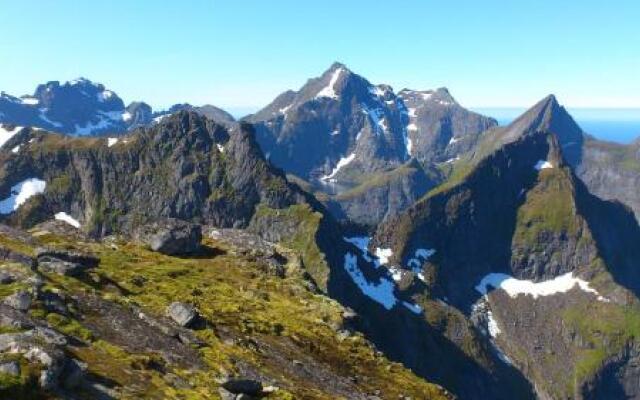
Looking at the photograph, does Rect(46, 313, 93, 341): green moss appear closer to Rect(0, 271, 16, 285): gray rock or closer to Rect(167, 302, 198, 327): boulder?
Rect(0, 271, 16, 285): gray rock

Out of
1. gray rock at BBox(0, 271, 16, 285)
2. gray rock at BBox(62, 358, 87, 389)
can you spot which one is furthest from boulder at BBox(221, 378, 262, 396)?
gray rock at BBox(0, 271, 16, 285)

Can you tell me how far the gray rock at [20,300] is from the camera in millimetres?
32094

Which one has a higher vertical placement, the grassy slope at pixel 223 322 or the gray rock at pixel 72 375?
the gray rock at pixel 72 375

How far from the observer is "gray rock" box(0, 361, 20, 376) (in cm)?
2300

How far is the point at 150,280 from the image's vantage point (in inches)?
2169

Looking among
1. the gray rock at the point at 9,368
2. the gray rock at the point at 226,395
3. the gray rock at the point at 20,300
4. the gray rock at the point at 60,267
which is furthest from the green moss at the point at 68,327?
the gray rock at the point at 60,267

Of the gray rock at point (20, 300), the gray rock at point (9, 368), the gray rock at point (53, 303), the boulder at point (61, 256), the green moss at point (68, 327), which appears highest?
the gray rock at point (9, 368)

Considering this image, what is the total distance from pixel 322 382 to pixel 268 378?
7174 mm

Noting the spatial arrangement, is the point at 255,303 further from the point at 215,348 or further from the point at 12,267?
the point at 12,267

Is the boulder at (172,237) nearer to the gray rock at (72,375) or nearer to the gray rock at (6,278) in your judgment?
the gray rock at (6,278)

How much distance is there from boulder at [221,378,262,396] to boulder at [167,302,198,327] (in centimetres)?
983

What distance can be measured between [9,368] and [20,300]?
1024 centimetres

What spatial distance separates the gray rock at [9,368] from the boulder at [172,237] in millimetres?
50245

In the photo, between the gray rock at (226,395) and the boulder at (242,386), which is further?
the boulder at (242,386)
